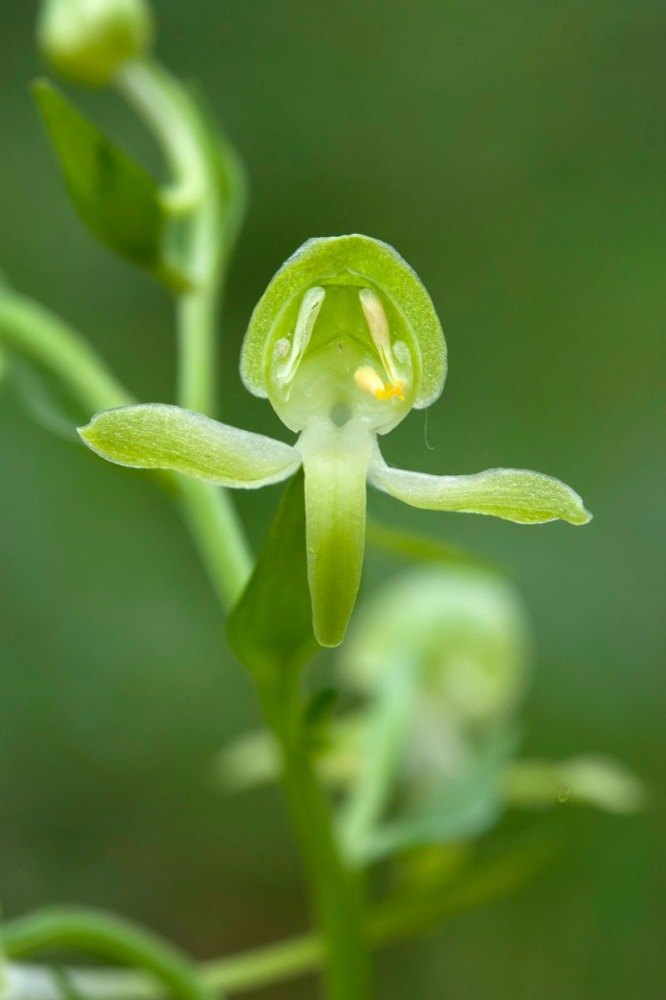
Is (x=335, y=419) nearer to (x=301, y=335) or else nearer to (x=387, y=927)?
(x=301, y=335)

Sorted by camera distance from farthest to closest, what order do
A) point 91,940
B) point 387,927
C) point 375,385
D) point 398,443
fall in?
point 398,443 < point 387,927 < point 91,940 < point 375,385

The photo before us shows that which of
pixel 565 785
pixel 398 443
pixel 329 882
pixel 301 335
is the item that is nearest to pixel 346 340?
pixel 301 335

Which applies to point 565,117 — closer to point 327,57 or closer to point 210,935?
point 327,57

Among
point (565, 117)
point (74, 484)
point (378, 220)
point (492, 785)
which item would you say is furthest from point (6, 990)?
point (565, 117)

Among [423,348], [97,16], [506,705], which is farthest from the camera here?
[506,705]

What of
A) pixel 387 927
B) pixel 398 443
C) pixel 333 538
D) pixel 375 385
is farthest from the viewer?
pixel 398 443

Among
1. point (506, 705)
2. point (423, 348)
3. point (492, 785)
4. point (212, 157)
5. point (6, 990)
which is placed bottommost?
point (6, 990)

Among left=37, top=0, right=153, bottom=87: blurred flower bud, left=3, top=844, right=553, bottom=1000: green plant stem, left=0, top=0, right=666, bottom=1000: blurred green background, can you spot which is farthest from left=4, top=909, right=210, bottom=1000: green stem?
left=0, top=0, right=666, bottom=1000: blurred green background
